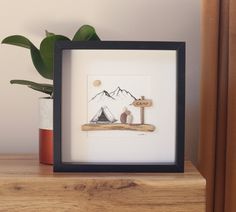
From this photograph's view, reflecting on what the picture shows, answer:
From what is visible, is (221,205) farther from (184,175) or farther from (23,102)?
(23,102)

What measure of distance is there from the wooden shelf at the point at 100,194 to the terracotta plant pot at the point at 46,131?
15 centimetres

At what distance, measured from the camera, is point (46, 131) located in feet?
3.04

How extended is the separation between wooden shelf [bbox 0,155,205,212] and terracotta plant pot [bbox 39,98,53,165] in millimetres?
151

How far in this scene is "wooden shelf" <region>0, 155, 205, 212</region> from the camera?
770 mm

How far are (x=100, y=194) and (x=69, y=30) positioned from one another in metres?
0.57

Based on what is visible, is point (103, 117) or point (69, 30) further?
point (69, 30)

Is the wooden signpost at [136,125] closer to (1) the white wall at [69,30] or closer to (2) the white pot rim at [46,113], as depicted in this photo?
(2) the white pot rim at [46,113]

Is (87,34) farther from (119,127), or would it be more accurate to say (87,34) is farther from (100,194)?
(100,194)

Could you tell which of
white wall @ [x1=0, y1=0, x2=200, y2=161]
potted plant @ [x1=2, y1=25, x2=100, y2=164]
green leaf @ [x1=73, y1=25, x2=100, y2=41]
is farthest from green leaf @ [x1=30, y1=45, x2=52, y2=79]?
white wall @ [x1=0, y1=0, x2=200, y2=161]

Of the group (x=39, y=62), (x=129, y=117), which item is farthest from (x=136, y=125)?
(x=39, y=62)

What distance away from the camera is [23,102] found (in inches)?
45.6

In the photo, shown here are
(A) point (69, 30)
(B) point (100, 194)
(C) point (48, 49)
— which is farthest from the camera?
(A) point (69, 30)

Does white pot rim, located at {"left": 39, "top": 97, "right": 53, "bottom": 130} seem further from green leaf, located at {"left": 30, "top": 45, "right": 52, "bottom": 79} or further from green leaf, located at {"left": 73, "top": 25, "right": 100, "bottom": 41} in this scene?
green leaf, located at {"left": 73, "top": 25, "right": 100, "bottom": 41}

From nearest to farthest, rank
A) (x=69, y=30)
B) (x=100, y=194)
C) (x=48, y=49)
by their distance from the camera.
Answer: (x=100, y=194) < (x=48, y=49) < (x=69, y=30)
